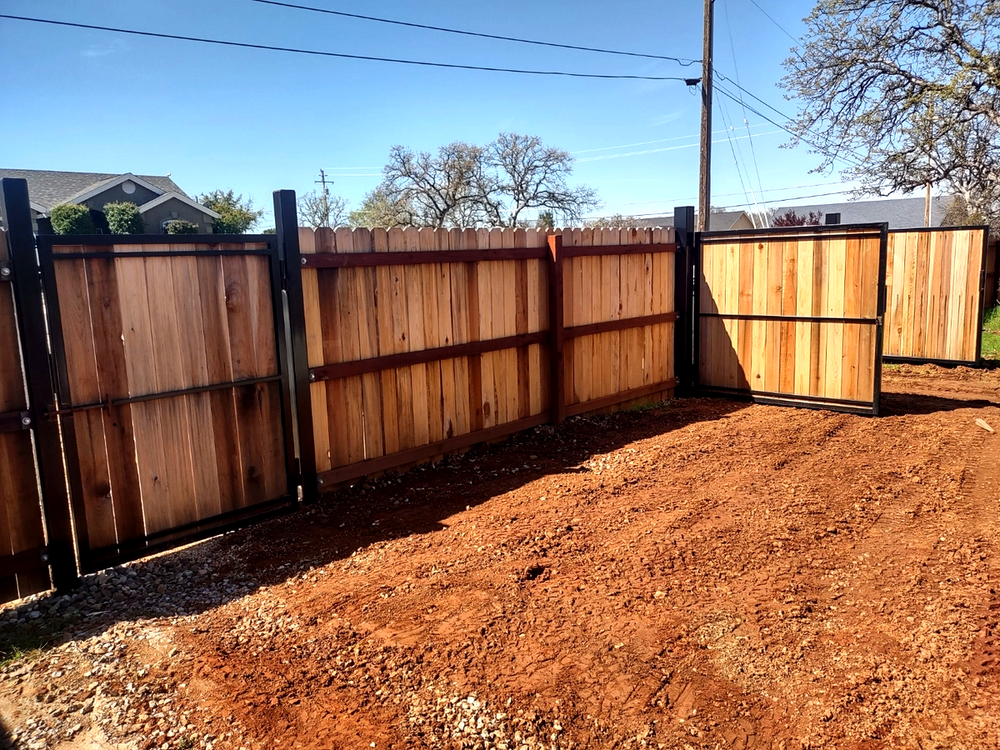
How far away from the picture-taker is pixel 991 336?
43.7 ft

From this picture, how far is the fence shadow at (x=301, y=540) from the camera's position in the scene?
3.57m

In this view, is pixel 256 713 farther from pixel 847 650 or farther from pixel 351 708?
pixel 847 650

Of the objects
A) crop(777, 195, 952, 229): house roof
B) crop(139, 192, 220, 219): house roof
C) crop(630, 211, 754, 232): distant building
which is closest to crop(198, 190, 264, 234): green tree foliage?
crop(139, 192, 220, 219): house roof

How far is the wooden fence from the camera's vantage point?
519cm

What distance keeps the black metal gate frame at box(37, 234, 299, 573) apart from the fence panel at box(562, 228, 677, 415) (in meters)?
3.26

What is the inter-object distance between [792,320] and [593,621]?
5777mm

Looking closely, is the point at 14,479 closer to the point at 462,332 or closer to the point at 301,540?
the point at 301,540

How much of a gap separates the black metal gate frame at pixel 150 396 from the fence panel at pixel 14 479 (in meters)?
0.16

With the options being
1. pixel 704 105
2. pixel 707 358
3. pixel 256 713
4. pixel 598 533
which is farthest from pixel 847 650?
pixel 704 105

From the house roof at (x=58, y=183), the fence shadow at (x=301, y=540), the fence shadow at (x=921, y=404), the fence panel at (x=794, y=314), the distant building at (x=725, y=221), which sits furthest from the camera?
the distant building at (x=725, y=221)

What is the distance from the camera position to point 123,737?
8.45 feet

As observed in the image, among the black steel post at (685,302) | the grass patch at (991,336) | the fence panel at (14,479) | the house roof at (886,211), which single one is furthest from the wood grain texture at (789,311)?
the house roof at (886,211)

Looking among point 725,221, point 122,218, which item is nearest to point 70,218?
point 122,218

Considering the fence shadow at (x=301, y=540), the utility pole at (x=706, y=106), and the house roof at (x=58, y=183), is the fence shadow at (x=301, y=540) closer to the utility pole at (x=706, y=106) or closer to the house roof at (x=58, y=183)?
the utility pole at (x=706, y=106)
